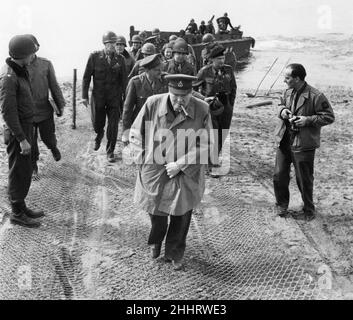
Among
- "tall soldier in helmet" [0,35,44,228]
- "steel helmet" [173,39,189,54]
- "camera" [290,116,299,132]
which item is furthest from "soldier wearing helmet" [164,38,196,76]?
"tall soldier in helmet" [0,35,44,228]

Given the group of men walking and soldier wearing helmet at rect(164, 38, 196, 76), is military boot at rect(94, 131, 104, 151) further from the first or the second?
soldier wearing helmet at rect(164, 38, 196, 76)

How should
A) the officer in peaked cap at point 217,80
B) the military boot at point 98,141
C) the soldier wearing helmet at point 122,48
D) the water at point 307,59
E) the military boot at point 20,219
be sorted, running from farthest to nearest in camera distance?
the water at point 307,59
the soldier wearing helmet at point 122,48
the military boot at point 98,141
the officer in peaked cap at point 217,80
the military boot at point 20,219

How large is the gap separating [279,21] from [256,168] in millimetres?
45183

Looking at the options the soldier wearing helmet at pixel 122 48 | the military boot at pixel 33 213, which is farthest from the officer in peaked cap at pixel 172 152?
the soldier wearing helmet at pixel 122 48

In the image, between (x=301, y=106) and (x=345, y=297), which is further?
(x=301, y=106)

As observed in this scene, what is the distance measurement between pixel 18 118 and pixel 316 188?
4.09m

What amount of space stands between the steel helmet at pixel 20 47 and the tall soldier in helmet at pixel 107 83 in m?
2.60

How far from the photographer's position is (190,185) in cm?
451

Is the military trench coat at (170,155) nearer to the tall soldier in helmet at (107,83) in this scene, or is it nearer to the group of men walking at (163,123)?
the group of men walking at (163,123)

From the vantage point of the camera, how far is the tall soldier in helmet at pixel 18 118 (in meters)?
5.14

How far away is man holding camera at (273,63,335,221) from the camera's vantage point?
5668mm

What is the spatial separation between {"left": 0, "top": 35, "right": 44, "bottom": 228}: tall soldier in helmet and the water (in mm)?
12035
